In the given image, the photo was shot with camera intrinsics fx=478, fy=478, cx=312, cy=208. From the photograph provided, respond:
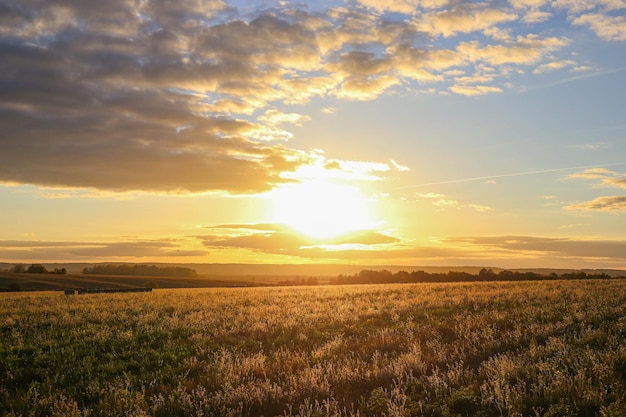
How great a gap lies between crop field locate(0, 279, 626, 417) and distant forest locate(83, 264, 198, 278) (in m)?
140

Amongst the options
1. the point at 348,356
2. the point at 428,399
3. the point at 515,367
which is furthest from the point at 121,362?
the point at 515,367

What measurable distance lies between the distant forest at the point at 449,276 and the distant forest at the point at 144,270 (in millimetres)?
79674

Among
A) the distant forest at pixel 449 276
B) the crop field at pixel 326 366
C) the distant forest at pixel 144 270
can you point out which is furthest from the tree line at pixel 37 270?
the crop field at pixel 326 366

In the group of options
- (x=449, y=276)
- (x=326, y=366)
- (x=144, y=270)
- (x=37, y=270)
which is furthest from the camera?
(x=144, y=270)

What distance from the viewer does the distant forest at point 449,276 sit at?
66.0 metres

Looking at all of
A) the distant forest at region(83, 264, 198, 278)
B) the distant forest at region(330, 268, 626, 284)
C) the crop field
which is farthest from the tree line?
the crop field

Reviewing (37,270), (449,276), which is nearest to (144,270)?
(37,270)

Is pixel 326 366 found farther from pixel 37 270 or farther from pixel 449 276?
pixel 37 270

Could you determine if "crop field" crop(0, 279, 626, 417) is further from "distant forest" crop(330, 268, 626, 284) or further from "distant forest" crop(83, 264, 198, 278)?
"distant forest" crop(83, 264, 198, 278)

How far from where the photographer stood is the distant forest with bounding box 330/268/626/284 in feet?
217

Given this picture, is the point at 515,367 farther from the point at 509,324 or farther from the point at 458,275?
the point at 458,275

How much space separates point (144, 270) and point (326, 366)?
160199 mm

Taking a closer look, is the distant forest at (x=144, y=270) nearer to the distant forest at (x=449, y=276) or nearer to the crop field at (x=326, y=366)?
the distant forest at (x=449, y=276)

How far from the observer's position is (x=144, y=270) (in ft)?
524
